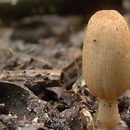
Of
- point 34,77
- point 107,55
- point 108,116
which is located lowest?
point 108,116

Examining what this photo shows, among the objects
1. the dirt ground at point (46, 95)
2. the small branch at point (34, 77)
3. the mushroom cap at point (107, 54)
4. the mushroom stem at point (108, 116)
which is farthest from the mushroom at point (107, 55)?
the small branch at point (34, 77)

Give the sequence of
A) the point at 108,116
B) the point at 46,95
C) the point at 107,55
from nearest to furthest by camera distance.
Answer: the point at 107,55 < the point at 108,116 < the point at 46,95

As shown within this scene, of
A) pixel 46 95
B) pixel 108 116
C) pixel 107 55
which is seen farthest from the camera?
pixel 46 95

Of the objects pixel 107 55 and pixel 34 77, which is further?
pixel 34 77

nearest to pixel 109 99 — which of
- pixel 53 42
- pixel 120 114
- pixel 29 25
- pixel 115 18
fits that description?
pixel 120 114

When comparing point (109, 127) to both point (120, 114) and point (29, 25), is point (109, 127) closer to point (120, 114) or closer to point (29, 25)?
point (120, 114)

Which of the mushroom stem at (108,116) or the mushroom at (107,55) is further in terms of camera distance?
the mushroom stem at (108,116)

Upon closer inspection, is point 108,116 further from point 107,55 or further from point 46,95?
point 46,95

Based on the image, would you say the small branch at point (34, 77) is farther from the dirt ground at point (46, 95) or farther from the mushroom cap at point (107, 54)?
the mushroom cap at point (107, 54)

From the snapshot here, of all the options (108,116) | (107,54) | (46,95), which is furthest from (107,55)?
(46,95)
